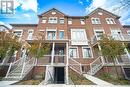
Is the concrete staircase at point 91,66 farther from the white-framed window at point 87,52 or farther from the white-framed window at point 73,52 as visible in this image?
the white-framed window at point 87,52

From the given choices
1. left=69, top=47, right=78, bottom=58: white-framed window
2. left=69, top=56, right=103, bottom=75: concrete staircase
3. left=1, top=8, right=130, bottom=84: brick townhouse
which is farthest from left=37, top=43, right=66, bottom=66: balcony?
left=69, top=56, right=103, bottom=75: concrete staircase

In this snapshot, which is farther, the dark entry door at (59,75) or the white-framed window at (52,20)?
the white-framed window at (52,20)

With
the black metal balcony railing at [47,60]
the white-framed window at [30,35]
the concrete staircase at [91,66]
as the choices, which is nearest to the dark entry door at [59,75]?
the black metal balcony railing at [47,60]

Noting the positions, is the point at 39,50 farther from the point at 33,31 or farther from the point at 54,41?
the point at 33,31

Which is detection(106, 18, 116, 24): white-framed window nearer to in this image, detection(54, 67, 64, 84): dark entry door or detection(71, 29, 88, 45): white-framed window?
detection(71, 29, 88, 45): white-framed window

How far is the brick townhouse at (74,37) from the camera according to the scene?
16.5 m

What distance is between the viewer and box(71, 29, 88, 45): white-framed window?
19444 millimetres

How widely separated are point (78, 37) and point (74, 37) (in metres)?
0.68

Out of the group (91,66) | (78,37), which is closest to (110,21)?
(78,37)

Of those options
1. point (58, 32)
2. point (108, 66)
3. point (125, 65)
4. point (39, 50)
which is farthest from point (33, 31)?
point (125, 65)

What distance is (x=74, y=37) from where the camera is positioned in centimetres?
2016

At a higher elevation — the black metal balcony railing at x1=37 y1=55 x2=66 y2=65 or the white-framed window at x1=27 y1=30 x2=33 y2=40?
the white-framed window at x1=27 y1=30 x2=33 y2=40

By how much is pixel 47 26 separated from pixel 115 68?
Answer: 41.0ft

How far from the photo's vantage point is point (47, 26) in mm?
20469
